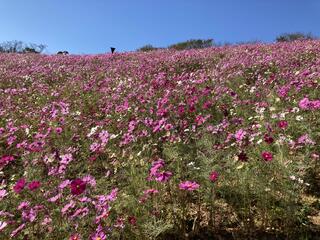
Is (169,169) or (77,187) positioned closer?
(77,187)

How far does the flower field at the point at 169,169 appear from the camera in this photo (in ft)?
14.2

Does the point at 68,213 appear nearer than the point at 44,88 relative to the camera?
Yes

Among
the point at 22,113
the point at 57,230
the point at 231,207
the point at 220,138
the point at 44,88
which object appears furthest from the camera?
the point at 44,88

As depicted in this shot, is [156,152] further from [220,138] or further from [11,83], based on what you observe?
[11,83]

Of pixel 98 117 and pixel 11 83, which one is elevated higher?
pixel 11 83

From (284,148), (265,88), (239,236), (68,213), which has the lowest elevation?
(239,236)

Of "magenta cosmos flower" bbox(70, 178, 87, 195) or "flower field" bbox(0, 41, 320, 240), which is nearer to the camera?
"magenta cosmos flower" bbox(70, 178, 87, 195)

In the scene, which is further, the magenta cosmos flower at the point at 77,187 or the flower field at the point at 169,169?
the flower field at the point at 169,169

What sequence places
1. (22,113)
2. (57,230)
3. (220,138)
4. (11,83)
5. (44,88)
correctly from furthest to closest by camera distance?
(11,83), (44,88), (22,113), (220,138), (57,230)

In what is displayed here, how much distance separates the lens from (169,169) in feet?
17.1

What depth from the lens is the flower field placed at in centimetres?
434

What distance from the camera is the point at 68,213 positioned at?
4.42 metres

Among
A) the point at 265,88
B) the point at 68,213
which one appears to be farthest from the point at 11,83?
the point at 68,213

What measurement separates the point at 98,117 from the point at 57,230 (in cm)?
519
